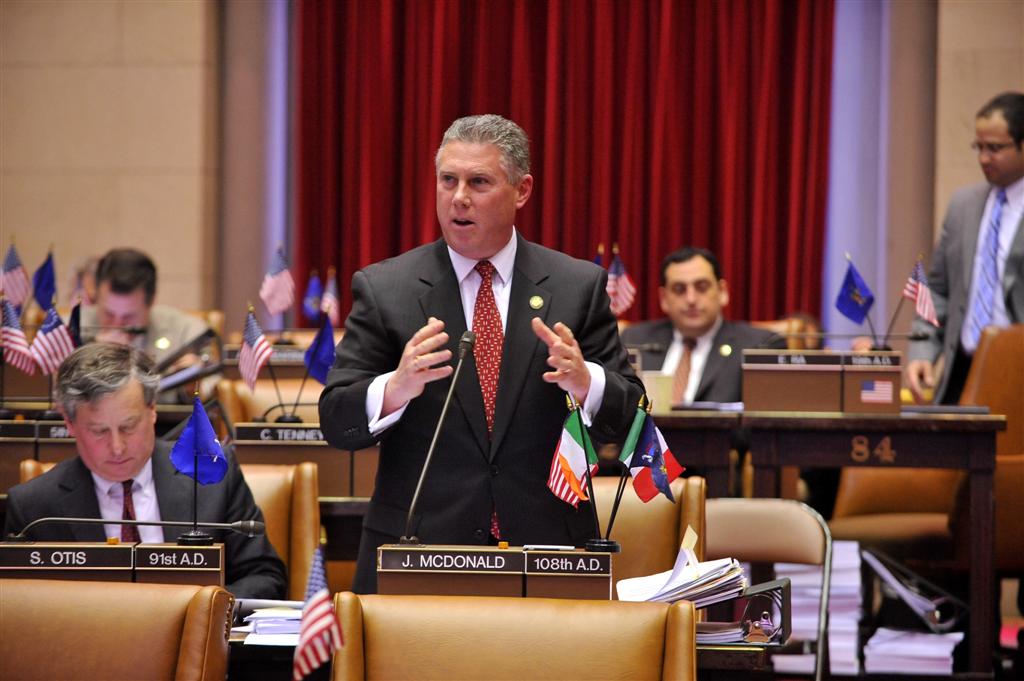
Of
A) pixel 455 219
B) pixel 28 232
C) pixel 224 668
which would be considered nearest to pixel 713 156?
pixel 28 232

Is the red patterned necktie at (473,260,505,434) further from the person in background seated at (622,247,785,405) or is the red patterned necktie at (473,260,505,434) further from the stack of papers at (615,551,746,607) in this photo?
the person in background seated at (622,247,785,405)

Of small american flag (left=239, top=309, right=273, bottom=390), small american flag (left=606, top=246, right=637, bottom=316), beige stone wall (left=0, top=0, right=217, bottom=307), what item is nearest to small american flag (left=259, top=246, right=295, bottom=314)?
small american flag (left=239, top=309, right=273, bottom=390)

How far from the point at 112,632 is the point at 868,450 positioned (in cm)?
312

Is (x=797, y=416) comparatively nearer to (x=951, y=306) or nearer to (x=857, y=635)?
(x=857, y=635)

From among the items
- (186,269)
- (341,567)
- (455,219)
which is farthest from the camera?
(186,269)

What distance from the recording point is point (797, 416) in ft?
15.1

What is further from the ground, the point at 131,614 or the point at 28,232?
the point at 28,232

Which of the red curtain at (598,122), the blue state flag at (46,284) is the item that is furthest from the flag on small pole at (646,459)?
the red curtain at (598,122)

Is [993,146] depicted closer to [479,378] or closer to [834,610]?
[834,610]

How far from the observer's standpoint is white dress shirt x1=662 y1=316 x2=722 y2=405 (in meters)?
5.85

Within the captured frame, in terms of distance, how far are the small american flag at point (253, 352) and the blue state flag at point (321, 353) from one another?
226 mm

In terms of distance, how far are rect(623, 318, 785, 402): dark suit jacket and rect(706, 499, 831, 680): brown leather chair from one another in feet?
6.12

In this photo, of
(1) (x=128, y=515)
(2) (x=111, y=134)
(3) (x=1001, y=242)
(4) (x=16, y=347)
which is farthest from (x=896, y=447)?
(2) (x=111, y=134)

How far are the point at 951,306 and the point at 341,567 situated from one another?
2.74 meters
